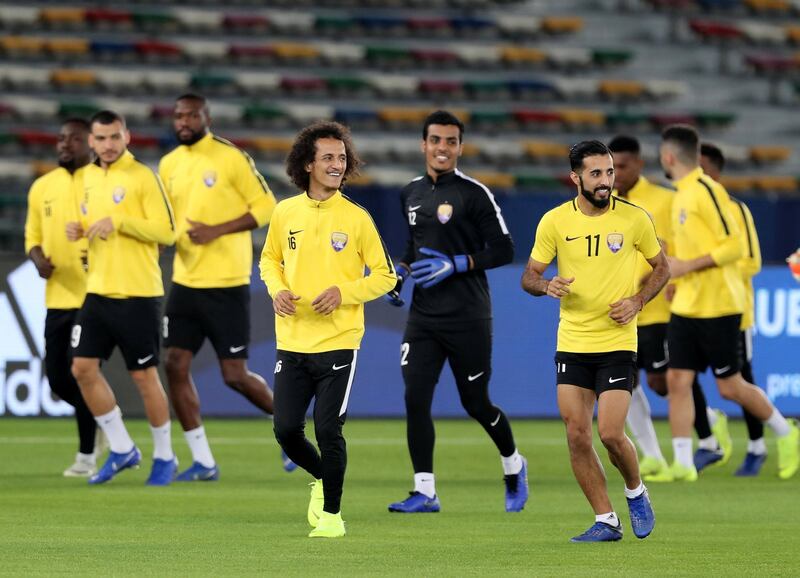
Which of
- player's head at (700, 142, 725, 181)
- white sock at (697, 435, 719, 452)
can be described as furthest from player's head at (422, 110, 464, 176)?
white sock at (697, 435, 719, 452)

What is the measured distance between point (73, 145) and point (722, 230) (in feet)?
15.1

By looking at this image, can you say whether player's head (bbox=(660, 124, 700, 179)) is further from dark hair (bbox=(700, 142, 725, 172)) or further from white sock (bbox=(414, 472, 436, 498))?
white sock (bbox=(414, 472, 436, 498))

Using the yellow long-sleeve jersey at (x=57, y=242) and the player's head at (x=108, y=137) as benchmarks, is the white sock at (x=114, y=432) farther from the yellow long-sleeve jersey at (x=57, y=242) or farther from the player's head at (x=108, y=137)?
the player's head at (x=108, y=137)

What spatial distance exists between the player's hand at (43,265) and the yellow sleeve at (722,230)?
15.1 feet

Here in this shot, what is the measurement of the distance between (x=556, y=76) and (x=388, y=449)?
16.7 metres

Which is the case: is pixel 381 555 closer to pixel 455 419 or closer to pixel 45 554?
pixel 45 554

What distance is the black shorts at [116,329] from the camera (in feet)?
36.3

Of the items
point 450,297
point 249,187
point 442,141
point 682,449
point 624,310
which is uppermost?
point 442,141

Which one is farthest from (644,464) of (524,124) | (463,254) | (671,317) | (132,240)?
(524,124)

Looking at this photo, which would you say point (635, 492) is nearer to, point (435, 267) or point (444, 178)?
point (435, 267)

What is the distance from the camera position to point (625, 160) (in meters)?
12.1

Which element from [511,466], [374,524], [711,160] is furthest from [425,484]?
[711,160]

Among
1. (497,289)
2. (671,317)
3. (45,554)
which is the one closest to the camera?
(45,554)

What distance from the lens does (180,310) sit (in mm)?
11602
